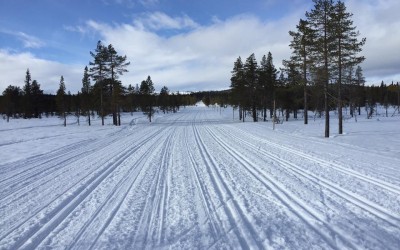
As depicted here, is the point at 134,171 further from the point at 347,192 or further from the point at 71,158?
the point at 347,192

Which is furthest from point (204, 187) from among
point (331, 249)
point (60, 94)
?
point (60, 94)

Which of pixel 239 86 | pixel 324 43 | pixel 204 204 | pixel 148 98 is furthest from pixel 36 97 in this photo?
pixel 204 204

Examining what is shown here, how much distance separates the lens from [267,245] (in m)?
4.70

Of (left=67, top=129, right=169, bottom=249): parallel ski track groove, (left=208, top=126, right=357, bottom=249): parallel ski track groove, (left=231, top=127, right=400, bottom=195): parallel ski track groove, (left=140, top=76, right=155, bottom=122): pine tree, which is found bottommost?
(left=231, top=127, right=400, bottom=195): parallel ski track groove

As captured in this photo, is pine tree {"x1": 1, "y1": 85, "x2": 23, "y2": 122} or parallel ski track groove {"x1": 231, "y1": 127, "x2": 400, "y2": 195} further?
pine tree {"x1": 1, "y1": 85, "x2": 23, "y2": 122}

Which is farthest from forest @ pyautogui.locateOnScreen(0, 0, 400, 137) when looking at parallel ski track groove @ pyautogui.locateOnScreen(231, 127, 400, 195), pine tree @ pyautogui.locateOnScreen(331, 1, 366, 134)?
parallel ski track groove @ pyautogui.locateOnScreen(231, 127, 400, 195)

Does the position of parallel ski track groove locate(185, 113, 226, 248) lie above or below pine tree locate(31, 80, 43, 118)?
below

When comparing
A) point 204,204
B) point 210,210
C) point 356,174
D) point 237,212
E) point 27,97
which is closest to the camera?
point 237,212

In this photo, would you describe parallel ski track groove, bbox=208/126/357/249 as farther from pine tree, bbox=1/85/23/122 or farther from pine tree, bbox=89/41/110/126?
pine tree, bbox=1/85/23/122

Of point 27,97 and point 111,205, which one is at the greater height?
point 27,97

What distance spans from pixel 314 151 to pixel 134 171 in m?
8.84

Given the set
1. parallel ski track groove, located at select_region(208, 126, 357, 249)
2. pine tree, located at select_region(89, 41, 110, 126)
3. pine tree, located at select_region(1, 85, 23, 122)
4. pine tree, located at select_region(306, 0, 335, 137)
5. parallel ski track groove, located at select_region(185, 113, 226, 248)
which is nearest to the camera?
parallel ski track groove, located at select_region(208, 126, 357, 249)

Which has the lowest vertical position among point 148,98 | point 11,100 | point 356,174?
point 356,174

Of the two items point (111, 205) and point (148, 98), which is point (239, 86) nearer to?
point (148, 98)
